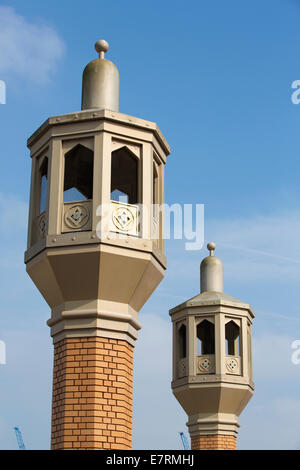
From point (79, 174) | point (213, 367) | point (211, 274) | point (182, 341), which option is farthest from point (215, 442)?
point (79, 174)

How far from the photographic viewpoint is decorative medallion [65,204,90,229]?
1412cm

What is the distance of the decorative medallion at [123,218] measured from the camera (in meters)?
14.2

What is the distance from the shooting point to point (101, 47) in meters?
16.1

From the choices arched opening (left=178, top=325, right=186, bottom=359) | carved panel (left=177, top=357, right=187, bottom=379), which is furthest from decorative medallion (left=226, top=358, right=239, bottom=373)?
arched opening (left=178, top=325, right=186, bottom=359)

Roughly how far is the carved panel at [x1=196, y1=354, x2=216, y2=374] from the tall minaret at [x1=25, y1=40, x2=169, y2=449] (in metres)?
10.4

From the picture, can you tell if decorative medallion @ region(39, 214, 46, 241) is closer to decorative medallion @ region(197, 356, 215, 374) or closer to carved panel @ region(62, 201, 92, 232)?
carved panel @ region(62, 201, 92, 232)

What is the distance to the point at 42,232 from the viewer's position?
576 inches

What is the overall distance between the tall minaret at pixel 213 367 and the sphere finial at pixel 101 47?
36.5 ft

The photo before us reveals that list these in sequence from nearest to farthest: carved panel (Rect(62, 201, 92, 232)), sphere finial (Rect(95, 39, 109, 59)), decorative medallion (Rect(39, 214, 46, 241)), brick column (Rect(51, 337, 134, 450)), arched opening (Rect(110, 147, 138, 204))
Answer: brick column (Rect(51, 337, 134, 450)) < carved panel (Rect(62, 201, 92, 232)) < decorative medallion (Rect(39, 214, 46, 241)) < arched opening (Rect(110, 147, 138, 204)) < sphere finial (Rect(95, 39, 109, 59))

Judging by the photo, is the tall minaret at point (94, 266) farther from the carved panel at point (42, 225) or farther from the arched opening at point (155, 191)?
A: the arched opening at point (155, 191)

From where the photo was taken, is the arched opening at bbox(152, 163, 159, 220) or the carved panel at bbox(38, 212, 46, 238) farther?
the arched opening at bbox(152, 163, 159, 220)

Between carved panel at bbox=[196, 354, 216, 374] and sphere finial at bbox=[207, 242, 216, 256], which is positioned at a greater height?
sphere finial at bbox=[207, 242, 216, 256]
